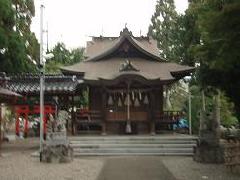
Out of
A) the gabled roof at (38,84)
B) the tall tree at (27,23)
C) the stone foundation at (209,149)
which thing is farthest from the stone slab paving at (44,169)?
the tall tree at (27,23)

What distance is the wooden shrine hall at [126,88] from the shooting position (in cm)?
Result: 3181

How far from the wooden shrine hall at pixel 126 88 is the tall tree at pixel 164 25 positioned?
1783 centimetres

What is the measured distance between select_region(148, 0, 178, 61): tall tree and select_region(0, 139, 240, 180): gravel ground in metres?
32.1

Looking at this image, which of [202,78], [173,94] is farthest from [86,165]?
[173,94]

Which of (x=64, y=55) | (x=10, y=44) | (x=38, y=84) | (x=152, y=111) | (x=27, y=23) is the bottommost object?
(x=152, y=111)

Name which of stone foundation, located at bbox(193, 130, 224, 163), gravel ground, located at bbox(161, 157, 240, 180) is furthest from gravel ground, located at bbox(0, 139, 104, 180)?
stone foundation, located at bbox(193, 130, 224, 163)

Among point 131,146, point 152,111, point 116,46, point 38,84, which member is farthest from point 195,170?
point 116,46

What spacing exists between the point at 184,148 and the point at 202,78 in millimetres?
7055

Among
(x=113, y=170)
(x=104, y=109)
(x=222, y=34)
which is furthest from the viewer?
(x=104, y=109)

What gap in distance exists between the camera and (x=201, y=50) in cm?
1614

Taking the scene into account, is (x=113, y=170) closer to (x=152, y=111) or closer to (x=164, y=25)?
(x=152, y=111)

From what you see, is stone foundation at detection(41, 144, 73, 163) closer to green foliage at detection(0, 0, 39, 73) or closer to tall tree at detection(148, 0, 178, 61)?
green foliage at detection(0, 0, 39, 73)

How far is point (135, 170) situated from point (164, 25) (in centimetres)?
4017

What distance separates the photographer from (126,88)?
32812mm
